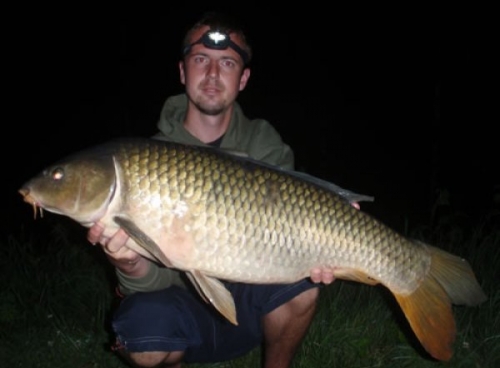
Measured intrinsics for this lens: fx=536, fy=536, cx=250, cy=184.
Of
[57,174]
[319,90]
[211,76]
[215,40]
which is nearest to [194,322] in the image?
[57,174]

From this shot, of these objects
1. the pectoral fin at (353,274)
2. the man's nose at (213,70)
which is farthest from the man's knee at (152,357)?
the man's nose at (213,70)

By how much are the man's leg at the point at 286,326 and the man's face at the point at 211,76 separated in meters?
0.89

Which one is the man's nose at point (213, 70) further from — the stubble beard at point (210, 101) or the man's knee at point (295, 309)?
the man's knee at point (295, 309)

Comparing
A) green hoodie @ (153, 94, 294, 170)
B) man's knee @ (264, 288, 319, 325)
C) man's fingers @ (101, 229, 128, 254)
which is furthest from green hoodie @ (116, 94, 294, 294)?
man's fingers @ (101, 229, 128, 254)

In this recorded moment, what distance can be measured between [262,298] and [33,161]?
10.4m

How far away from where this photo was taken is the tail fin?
1914 millimetres

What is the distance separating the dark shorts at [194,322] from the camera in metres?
1.98

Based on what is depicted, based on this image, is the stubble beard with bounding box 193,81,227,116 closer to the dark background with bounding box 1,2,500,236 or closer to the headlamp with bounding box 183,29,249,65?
the headlamp with bounding box 183,29,249,65

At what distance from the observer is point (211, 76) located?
7.66ft

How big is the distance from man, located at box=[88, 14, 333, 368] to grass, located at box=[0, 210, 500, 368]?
0.81ft

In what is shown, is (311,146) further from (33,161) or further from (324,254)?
(324,254)

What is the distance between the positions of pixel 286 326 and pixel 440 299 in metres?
0.62

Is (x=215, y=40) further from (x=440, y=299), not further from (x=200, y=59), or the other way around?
(x=440, y=299)

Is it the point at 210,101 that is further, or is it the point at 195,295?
the point at 210,101
